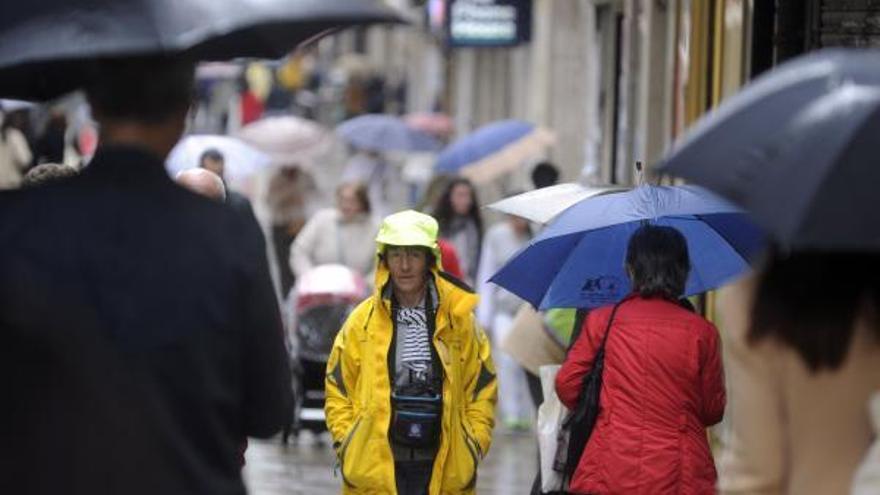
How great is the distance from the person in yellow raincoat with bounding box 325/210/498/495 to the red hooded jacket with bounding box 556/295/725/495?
1.03 meters

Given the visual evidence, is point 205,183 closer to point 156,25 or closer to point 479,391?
point 479,391

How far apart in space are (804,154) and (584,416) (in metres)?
4.23

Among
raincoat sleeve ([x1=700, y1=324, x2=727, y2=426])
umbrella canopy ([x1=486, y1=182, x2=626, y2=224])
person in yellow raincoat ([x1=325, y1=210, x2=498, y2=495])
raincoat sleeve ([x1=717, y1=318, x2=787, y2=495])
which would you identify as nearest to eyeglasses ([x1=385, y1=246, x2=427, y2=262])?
person in yellow raincoat ([x1=325, y1=210, x2=498, y2=495])

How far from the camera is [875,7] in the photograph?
1282 cm

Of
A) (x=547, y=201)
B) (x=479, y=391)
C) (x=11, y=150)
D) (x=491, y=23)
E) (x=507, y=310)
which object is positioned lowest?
(x=507, y=310)

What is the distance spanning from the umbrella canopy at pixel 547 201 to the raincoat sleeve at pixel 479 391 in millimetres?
506

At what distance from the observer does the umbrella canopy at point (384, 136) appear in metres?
29.2

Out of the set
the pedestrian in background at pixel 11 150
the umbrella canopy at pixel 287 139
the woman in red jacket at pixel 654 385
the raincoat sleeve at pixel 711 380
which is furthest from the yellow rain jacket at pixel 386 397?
the umbrella canopy at pixel 287 139

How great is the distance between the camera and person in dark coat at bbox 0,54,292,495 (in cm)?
536

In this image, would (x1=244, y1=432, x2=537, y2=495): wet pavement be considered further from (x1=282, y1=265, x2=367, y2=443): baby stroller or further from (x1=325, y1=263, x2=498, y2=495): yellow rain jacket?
(x1=325, y1=263, x2=498, y2=495): yellow rain jacket

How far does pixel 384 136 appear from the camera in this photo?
29422 mm

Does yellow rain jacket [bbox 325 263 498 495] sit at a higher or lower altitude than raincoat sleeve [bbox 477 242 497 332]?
higher

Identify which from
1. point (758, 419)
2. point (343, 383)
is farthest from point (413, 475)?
point (758, 419)

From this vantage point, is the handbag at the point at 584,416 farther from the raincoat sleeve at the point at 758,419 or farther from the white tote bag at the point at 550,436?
the raincoat sleeve at the point at 758,419
